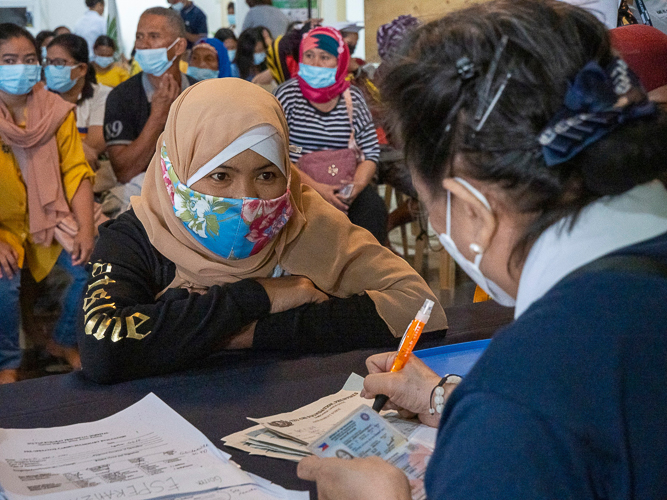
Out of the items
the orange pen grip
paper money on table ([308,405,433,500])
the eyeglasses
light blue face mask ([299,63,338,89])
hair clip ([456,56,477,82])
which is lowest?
paper money on table ([308,405,433,500])

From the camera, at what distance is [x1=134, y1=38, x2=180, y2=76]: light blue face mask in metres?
3.07

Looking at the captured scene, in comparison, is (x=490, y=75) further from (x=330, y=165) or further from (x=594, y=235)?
(x=330, y=165)

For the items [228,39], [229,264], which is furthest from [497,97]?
[228,39]

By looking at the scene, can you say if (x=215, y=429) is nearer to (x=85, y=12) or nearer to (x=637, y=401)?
(x=637, y=401)

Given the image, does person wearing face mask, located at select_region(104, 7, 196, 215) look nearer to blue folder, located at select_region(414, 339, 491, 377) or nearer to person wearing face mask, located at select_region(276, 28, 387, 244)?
person wearing face mask, located at select_region(276, 28, 387, 244)

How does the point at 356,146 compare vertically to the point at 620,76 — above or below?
below

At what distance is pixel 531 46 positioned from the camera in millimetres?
658

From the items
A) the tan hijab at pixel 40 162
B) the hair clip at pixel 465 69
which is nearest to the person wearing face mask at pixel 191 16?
the tan hijab at pixel 40 162

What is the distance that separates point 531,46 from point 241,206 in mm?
861

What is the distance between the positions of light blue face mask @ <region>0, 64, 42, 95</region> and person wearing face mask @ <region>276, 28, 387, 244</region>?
3.55ft

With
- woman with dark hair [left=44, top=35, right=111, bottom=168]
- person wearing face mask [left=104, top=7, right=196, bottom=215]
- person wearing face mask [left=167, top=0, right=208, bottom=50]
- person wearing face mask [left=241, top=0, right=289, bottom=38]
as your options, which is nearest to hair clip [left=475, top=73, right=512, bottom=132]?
person wearing face mask [left=104, top=7, right=196, bottom=215]

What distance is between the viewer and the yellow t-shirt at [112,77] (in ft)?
14.6

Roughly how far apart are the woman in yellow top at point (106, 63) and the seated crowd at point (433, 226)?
1446 millimetres

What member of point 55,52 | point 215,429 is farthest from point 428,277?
point 215,429
